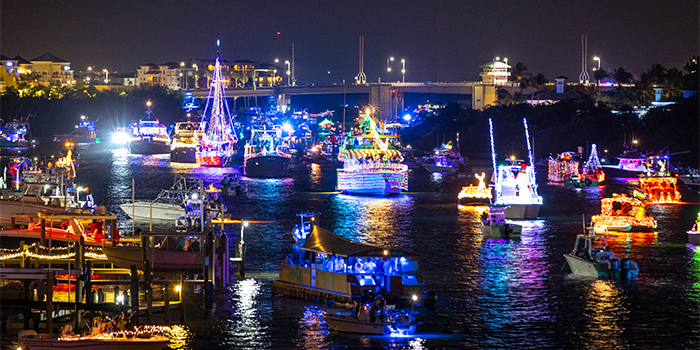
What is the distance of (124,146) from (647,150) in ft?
284

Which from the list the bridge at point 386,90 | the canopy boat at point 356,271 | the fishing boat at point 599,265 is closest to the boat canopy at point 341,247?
the canopy boat at point 356,271

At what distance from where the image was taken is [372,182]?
212 feet

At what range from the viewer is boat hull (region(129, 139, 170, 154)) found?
126062 millimetres

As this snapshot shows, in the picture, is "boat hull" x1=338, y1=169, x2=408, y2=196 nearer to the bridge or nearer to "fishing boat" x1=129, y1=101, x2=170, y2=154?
"fishing boat" x1=129, y1=101, x2=170, y2=154

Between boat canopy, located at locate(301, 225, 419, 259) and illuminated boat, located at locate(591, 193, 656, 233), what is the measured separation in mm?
20055

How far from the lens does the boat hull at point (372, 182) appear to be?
6440 cm

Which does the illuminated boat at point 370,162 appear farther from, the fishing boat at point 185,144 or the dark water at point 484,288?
the fishing boat at point 185,144

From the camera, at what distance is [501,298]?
98.6ft

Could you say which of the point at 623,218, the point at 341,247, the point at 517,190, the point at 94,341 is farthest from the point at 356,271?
the point at 517,190

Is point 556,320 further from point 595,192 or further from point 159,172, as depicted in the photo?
point 159,172

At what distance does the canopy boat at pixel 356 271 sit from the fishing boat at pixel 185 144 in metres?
80.3

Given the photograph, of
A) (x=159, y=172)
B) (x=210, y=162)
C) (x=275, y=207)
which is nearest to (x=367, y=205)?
(x=275, y=207)

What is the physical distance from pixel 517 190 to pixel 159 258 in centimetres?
2481

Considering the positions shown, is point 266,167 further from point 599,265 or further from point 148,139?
point 599,265
